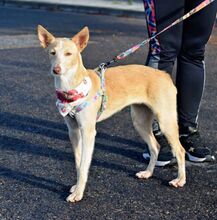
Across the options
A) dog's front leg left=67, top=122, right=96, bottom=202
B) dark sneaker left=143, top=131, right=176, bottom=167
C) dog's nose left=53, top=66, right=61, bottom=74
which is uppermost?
dog's nose left=53, top=66, right=61, bottom=74

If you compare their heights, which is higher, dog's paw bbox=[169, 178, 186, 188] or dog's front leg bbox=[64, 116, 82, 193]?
dog's front leg bbox=[64, 116, 82, 193]

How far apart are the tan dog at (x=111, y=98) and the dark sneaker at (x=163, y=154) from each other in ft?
0.37

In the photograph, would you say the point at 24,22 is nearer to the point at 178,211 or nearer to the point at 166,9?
the point at 166,9

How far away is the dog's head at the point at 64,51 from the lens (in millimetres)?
3026

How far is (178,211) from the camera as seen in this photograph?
10.1 ft

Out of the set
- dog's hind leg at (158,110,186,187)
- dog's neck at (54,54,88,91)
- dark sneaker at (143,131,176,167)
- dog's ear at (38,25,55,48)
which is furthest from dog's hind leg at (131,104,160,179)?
dog's ear at (38,25,55,48)

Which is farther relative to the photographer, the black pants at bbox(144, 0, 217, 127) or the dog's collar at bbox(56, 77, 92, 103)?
the black pants at bbox(144, 0, 217, 127)

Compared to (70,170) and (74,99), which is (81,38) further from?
(70,170)

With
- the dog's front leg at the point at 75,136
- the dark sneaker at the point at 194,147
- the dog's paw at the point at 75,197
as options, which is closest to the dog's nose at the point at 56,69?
the dog's front leg at the point at 75,136

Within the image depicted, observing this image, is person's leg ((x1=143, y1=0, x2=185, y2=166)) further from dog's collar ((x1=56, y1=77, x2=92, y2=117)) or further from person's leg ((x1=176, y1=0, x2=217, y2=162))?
dog's collar ((x1=56, y1=77, x2=92, y2=117))

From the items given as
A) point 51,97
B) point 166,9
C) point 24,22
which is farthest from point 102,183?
point 24,22

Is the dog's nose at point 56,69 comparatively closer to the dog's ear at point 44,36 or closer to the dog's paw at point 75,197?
the dog's ear at point 44,36

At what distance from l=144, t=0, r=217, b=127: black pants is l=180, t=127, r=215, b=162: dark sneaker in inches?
2.6

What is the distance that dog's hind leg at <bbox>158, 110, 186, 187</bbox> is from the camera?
3426mm
